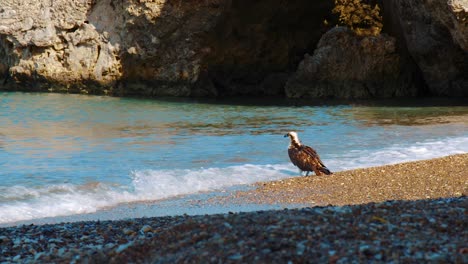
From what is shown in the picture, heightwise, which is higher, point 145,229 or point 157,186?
point 145,229

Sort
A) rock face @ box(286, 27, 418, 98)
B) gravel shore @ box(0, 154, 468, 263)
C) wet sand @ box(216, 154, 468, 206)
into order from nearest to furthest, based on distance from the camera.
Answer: gravel shore @ box(0, 154, 468, 263)
wet sand @ box(216, 154, 468, 206)
rock face @ box(286, 27, 418, 98)

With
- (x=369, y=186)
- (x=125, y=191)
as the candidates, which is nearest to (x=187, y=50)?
(x=125, y=191)

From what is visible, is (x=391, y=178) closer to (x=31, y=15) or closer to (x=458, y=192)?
(x=458, y=192)

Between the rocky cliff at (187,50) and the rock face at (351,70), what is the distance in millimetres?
32

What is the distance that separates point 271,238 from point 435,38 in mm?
17813

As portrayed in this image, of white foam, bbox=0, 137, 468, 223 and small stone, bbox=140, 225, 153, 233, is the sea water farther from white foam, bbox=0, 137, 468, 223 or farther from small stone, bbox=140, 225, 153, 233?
small stone, bbox=140, 225, 153, 233

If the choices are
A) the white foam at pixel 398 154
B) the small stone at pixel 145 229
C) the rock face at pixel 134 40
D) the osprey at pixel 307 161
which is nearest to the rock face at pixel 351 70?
the rock face at pixel 134 40

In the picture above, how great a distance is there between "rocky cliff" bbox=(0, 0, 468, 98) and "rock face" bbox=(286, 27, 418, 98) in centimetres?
3

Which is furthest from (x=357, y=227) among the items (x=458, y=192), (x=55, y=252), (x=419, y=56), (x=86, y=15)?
(x=86, y=15)

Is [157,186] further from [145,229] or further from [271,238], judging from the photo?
[271,238]

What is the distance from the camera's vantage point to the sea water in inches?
332

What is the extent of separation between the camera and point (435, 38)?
2117cm

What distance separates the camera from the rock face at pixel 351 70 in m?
23.4

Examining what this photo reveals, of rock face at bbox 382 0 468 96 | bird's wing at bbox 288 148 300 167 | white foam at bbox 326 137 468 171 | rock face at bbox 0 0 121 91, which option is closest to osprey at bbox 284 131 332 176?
bird's wing at bbox 288 148 300 167
